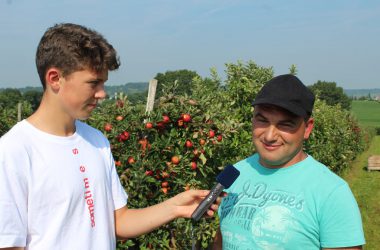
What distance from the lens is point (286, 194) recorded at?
2.05m

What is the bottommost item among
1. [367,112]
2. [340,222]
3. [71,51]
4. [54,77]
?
[367,112]

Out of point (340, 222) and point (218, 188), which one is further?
point (218, 188)

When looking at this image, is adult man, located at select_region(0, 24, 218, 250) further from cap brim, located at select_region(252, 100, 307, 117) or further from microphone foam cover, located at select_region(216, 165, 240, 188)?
cap brim, located at select_region(252, 100, 307, 117)

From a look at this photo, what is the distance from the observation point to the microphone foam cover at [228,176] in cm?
211

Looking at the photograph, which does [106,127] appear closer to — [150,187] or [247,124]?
[150,187]

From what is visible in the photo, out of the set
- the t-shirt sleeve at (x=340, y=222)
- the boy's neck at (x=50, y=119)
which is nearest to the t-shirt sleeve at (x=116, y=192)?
the boy's neck at (x=50, y=119)

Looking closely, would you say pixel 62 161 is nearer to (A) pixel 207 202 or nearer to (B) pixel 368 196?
(A) pixel 207 202

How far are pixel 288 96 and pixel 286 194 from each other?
458mm

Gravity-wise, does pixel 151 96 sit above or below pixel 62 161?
above

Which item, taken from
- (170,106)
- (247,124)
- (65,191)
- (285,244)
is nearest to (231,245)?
(285,244)

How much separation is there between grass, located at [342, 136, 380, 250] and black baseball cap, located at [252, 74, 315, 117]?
256 inches

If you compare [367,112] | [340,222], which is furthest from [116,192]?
[367,112]

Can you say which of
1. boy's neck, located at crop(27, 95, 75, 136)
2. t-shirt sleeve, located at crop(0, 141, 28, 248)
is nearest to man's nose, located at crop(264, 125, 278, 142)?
boy's neck, located at crop(27, 95, 75, 136)

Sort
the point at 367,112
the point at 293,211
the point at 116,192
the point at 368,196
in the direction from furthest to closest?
the point at 367,112
the point at 368,196
the point at 116,192
the point at 293,211
